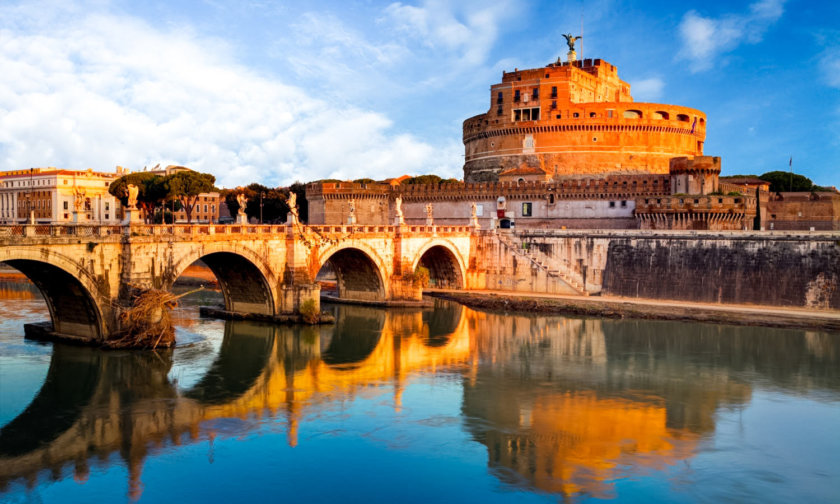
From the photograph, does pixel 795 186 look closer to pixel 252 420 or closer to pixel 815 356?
pixel 815 356

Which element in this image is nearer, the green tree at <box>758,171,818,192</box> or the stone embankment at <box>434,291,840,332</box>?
the stone embankment at <box>434,291,840,332</box>

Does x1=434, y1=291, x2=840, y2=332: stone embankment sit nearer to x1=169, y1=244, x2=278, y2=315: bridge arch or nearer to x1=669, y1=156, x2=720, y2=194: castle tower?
x1=669, y1=156, x2=720, y2=194: castle tower

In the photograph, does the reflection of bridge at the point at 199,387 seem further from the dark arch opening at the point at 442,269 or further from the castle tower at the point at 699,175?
the castle tower at the point at 699,175

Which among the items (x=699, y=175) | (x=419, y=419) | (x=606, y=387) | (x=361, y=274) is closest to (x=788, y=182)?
(x=699, y=175)

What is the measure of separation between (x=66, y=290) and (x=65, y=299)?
0.73m

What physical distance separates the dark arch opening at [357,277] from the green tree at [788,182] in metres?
38.6

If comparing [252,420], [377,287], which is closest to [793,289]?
[377,287]

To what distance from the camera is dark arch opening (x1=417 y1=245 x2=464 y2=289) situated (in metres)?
44.9

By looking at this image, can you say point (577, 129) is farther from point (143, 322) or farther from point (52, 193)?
point (52, 193)

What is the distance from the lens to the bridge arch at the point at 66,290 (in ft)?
72.3

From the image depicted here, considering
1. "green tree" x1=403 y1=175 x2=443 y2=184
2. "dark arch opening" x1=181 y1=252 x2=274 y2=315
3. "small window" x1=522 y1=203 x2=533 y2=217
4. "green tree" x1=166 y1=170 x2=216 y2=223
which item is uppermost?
"green tree" x1=403 y1=175 x2=443 y2=184

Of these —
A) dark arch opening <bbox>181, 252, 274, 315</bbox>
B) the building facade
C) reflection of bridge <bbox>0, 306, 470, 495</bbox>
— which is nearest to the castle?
dark arch opening <bbox>181, 252, 274, 315</bbox>

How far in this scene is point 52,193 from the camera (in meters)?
78.8

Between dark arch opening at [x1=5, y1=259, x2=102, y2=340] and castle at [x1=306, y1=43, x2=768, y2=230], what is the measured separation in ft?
98.6
